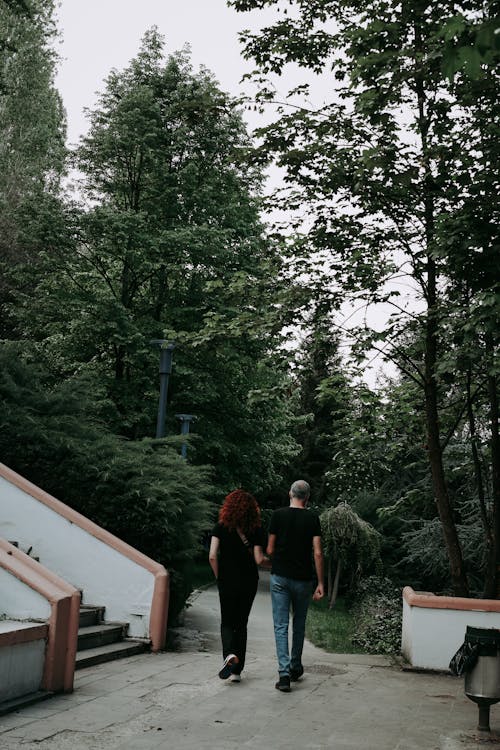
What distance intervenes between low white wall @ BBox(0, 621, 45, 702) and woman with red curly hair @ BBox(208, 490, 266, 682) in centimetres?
176

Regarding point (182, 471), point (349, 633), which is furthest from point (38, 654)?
point (349, 633)

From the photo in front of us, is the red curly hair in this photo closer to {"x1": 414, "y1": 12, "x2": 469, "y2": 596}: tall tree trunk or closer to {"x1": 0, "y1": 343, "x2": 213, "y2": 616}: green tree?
{"x1": 0, "y1": 343, "x2": 213, "y2": 616}: green tree

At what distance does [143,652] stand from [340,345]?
186 inches

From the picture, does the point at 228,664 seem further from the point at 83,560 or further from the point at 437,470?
the point at 437,470

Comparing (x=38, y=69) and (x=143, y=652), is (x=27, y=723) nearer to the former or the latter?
(x=143, y=652)

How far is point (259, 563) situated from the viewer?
308 inches

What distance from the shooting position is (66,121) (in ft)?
128

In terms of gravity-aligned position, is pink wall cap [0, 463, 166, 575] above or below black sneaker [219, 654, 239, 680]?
above

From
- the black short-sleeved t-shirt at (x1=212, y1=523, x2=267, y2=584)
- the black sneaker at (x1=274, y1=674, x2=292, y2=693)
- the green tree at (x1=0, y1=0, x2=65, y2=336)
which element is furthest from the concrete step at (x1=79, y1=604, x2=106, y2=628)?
the green tree at (x1=0, y1=0, x2=65, y2=336)

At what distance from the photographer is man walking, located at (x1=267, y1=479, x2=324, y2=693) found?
25.2 feet

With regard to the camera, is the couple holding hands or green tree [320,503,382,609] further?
green tree [320,503,382,609]

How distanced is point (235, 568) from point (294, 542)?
62 cm

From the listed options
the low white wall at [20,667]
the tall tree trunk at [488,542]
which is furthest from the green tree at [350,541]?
the low white wall at [20,667]

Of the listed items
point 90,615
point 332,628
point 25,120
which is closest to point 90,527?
point 90,615
